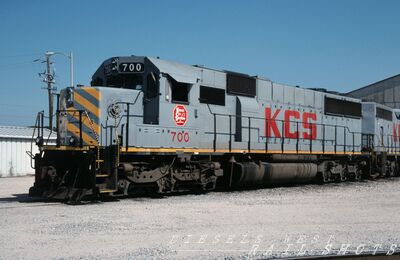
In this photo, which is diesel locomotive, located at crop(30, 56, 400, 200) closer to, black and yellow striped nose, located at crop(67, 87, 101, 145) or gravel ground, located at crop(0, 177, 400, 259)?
black and yellow striped nose, located at crop(67, 87, 101, 145)

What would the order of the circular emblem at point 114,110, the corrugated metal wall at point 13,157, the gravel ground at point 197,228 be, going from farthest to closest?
the corrugated metal wall at point 13,157, the circular emblem at point 114,110, the gravel ground at point 197,228

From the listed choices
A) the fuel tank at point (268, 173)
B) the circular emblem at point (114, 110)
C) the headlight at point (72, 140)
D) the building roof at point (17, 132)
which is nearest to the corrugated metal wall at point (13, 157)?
the building roof at point (17, 132)

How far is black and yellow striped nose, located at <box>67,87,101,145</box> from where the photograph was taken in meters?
11.2

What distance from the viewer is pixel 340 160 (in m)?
19.2

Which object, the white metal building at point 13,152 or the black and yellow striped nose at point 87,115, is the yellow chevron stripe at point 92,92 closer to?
the black and yellow striped nose at point 87,115

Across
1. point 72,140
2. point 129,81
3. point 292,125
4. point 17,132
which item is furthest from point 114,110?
point 17,132

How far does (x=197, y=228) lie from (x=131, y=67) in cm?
570

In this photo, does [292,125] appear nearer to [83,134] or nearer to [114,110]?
[114,110]

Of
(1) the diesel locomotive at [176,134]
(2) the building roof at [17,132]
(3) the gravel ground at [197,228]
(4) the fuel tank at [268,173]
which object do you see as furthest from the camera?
(2) the building roof at [17,132]

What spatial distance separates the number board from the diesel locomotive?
0.09 feet

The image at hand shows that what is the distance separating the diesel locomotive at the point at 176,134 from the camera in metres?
11.2

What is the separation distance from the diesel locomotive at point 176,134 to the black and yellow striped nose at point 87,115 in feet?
0.08

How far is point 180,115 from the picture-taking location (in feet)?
41.1

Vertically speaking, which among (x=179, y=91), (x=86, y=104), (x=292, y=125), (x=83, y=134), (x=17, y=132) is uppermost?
(x=179, y=91)
